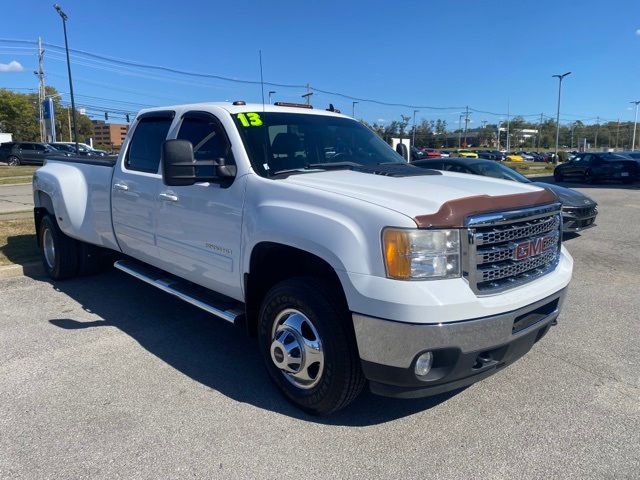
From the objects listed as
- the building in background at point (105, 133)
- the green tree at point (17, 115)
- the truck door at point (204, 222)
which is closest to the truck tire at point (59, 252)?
the truck door at point (204, 222)

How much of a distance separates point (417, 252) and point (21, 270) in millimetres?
5965

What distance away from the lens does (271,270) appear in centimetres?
356

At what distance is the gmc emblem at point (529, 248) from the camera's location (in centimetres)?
302

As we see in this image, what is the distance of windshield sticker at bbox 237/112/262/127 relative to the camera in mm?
3958

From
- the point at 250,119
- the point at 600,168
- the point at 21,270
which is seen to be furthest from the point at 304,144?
the point at 600,168

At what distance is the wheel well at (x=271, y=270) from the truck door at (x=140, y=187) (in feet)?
4.62

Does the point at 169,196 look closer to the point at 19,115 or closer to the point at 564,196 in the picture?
the point at 564,196

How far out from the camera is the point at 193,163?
11.4 feet

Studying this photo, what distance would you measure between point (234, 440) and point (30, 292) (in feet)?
13.7

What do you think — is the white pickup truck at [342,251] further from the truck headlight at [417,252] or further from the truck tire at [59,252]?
the truck tire at [59,252]

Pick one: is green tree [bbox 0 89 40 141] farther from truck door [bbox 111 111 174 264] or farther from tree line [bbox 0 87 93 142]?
truck door [bbox 111 111 174 264]

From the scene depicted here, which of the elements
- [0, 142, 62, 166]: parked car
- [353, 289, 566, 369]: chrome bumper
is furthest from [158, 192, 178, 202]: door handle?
[0, 142, 62, 166]: parked car

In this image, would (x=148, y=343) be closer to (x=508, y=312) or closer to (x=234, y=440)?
(x=234, y=440)

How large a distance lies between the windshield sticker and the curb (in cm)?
438
